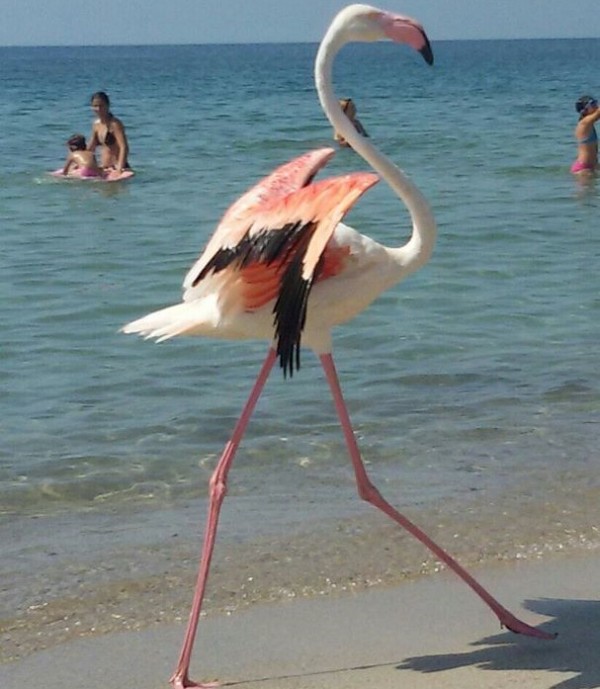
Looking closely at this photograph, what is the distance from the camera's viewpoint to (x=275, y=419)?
6.84 m

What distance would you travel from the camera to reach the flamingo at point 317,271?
4121mm

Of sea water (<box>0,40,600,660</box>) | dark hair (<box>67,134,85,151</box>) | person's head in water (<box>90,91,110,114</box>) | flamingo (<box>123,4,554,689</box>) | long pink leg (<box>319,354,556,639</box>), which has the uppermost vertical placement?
flamingo (<box>123,4,554,689</box>)

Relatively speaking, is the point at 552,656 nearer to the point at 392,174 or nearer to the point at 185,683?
the point at 185,683

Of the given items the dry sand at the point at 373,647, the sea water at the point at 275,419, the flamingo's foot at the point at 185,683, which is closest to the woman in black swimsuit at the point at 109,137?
Answer: the sea water at the point at 275,419

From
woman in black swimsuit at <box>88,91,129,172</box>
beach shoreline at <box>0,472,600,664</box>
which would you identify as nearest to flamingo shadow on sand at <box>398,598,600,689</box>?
beach shoreline at <box>0,472,600,664</box>

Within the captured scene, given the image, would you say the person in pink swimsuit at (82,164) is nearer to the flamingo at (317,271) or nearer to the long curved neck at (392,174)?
the flamingo at (317,271)

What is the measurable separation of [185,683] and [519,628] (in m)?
1.03

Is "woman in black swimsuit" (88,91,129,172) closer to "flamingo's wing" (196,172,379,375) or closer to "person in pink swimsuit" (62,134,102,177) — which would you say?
"person in pink swimsuit" (62,134,102,177)

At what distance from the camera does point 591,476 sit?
19.3ft

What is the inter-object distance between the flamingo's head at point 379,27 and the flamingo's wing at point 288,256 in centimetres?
45

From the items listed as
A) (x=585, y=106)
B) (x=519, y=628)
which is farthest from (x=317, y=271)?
(x=585, y=106)

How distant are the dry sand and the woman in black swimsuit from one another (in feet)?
42.0

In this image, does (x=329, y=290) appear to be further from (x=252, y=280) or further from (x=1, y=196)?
(x=1, y=196)

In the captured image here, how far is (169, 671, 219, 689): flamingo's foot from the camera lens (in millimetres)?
3984
